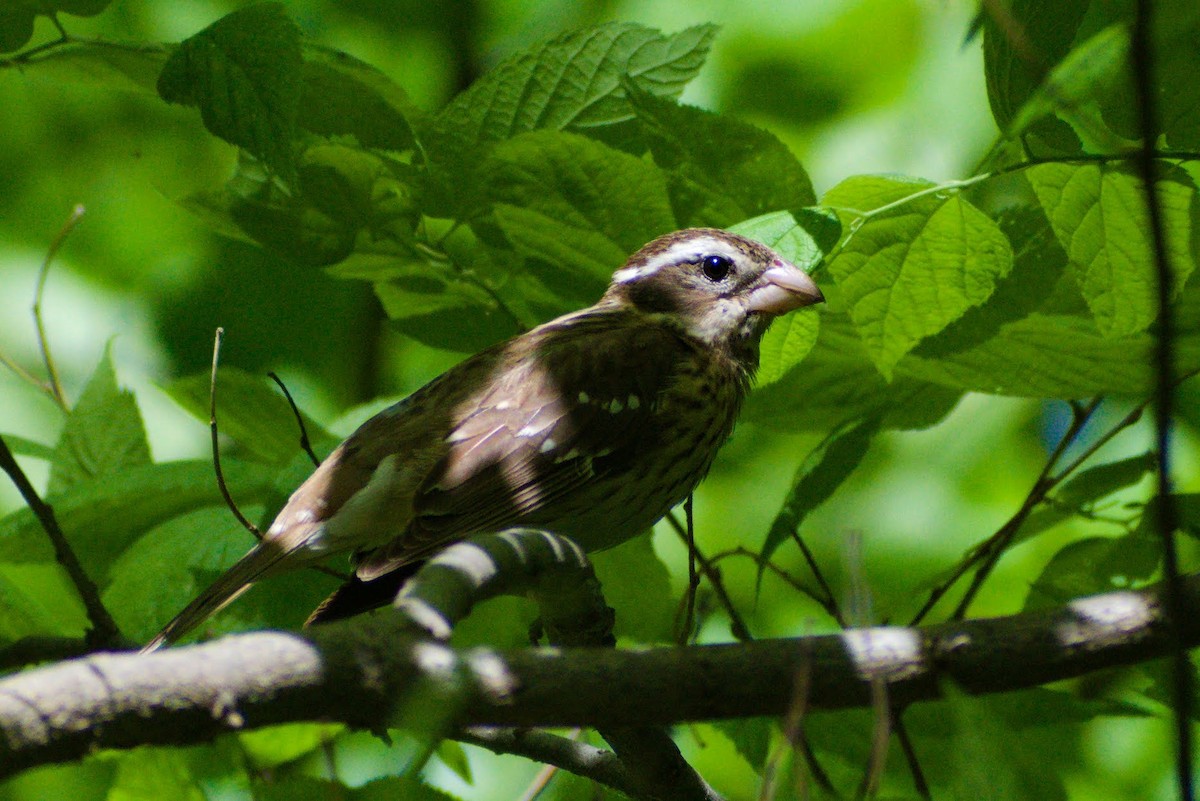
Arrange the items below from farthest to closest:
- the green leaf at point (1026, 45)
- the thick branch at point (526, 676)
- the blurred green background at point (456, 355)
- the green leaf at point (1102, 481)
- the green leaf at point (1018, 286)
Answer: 1. the blurred green background at point (456, 355)
2. the green leaf at point (1102, 481)
3. the green leaf at point (1018, 286)
4. the green leaf at point (1026, 45)
5. the thick branch at point (526, 676)

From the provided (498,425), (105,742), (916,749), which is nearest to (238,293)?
(498,425)

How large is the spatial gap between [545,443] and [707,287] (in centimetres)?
99

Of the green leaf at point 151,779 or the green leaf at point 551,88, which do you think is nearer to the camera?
the green leaf at point 151,779

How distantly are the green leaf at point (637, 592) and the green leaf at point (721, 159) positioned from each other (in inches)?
43.8

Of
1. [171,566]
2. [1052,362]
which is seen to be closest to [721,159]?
[1052,362]

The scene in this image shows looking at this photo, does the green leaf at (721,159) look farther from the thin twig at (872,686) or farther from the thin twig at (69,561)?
the thin twig at (69,561)

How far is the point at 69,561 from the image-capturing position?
335 cm

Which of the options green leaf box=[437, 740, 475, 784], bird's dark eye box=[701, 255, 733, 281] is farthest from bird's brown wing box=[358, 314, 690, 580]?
green leaf box=[437, 740, 475, 784]

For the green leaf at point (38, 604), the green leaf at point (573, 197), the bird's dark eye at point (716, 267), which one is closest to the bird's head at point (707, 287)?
the bird's dark eye at point (716, 267)

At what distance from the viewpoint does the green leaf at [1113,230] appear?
2684 millimetres

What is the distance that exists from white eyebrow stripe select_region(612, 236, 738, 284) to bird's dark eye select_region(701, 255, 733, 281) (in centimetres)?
2

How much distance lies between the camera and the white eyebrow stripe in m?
4.34

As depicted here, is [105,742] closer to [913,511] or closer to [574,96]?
[574,96]

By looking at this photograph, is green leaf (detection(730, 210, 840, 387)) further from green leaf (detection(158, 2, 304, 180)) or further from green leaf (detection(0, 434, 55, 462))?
green leaf (detection(0, 434, 55, 462))
